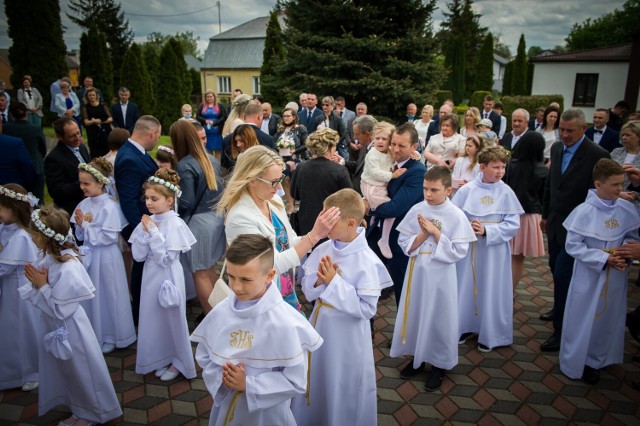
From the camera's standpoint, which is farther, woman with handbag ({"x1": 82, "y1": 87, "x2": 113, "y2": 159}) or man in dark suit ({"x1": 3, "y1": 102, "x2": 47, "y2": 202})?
woman with handbag ({"x1": 82, "y1": 87, "x2": 113, "y2": 159})

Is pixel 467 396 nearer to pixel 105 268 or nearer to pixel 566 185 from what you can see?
pixel 566 185

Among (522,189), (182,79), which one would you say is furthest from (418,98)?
(182,79)

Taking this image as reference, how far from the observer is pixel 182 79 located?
25.5 m

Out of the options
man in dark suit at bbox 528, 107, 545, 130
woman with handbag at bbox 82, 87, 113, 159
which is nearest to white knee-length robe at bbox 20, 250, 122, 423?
woman with handbag at bbox 82, 87, 113, 159

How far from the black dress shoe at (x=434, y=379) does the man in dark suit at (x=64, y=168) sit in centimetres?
447

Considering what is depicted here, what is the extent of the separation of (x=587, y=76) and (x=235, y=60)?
36.2 meters

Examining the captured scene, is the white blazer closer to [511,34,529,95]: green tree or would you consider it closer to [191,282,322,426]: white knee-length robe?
[191,282,322,426]: white knee-length robe

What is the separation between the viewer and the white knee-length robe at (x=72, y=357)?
327 cm

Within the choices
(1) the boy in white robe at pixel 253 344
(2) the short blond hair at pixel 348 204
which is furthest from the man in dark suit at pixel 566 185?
(1) the boy in white robe at pixel 253 344

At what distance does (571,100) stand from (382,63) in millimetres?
24425

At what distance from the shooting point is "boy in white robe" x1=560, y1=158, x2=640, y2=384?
393 cm

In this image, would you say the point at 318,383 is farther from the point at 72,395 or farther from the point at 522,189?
the point at 522,189

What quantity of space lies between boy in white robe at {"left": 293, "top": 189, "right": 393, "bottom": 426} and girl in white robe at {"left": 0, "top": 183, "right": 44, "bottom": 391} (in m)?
2.67

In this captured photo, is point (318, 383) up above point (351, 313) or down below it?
below
